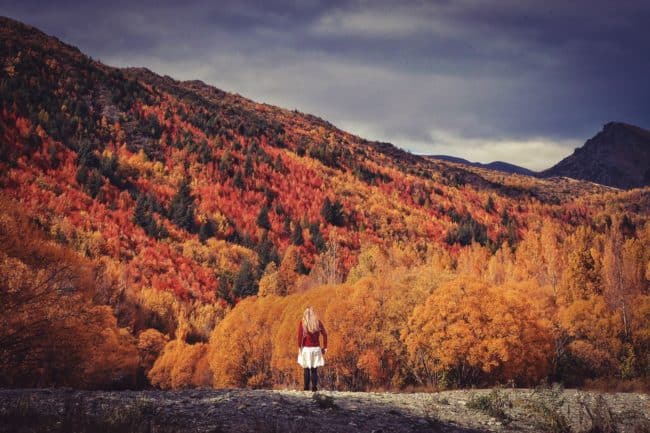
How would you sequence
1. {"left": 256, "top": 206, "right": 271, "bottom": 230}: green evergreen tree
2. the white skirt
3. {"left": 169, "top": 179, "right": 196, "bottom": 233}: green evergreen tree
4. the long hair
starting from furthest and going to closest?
{"left": 256, "top": 206, "right": 271, "bottom": 230}: green evergreen tree, {"left": 169, "top": 179, "right": 196, "bottom": 233}: green evergreen tree, the long hair, the white skirt

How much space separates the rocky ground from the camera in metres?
8.07

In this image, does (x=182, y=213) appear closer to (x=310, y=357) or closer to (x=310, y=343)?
(x=310, y=343)

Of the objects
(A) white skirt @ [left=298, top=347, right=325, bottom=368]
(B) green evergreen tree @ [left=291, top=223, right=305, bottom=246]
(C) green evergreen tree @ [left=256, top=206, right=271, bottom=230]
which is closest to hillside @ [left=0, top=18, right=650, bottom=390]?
(B) green evergreen tree @ [left=291, top=223, right=305, bottom=246]

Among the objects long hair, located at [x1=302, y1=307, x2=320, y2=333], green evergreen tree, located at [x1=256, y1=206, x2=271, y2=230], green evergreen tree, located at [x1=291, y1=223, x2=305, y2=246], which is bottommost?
long hair, located at [x1=302, y1=307, x2=320, y2=333]

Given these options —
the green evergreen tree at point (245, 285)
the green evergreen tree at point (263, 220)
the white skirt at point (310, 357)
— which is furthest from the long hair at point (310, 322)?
the green evergreen tree at point (263, 220)

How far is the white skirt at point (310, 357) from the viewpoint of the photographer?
15.4 meters

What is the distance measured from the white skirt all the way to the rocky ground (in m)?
1.43

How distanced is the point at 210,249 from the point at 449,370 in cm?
12320

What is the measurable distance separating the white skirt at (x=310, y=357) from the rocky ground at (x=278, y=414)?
1429 millimetres

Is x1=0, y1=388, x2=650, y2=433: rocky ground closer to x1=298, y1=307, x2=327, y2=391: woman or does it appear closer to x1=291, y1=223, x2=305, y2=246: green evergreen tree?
x1=298, y1=307, x2=327, y2=391: woman

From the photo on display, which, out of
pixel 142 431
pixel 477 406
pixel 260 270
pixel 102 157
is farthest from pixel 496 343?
pixel 102 157

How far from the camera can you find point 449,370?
43781 millimetres

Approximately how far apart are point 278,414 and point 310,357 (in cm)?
498

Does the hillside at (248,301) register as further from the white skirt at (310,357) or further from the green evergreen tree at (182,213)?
the white skirt at (310,357)
